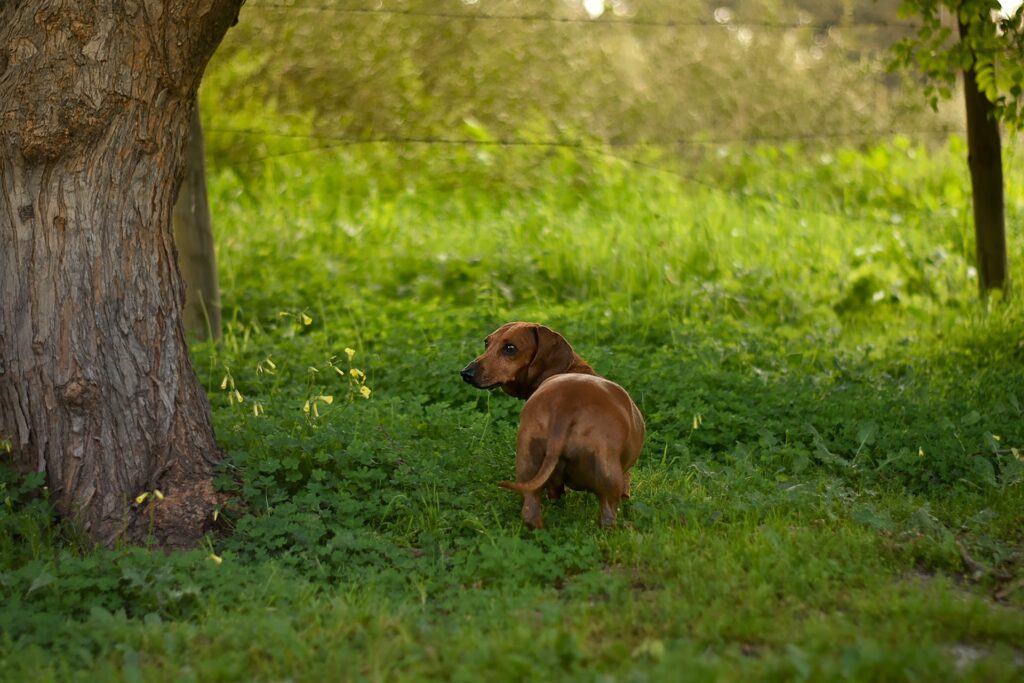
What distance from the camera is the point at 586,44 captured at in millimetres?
12500

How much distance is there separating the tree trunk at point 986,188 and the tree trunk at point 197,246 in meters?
5.34

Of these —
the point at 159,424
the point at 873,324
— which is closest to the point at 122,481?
the point at 159,424

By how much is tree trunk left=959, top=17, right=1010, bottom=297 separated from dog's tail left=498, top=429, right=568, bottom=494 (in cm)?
486

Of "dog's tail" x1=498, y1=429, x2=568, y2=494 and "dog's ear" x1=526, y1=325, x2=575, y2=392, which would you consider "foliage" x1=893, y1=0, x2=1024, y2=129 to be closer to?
"dog's ear" x1=526, y1=325, x2=575, y2=392

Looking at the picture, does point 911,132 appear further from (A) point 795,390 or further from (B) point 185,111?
(B) point 185,111

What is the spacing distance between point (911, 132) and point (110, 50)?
31.6 ft

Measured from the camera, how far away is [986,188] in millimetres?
8141

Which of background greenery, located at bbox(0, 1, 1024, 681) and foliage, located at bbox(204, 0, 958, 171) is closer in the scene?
background greenery, located at bbox(0, 1, 1024, 681)

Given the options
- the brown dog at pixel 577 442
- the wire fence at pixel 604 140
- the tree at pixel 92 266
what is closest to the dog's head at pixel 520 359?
the brown dog at pixel 577 442

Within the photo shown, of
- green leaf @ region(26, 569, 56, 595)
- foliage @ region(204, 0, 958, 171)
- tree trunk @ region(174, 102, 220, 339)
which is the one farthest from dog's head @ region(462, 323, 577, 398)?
foliage @ region(204, 0, 958, 171)

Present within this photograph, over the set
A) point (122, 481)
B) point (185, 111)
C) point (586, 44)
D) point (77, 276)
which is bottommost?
point (122, 481)

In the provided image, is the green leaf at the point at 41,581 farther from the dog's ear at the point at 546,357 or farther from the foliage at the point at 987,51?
the foliage at the point at 987,51

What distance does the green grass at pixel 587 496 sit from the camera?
3578 mm

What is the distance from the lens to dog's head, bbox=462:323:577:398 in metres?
5.24
